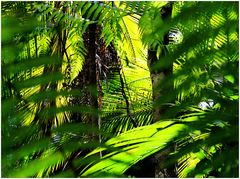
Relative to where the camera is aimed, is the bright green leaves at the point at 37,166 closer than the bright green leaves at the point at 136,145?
Yes

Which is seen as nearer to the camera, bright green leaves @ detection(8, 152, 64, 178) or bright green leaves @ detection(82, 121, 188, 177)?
bright green leaves @ detection(8, 152, 64, 178)

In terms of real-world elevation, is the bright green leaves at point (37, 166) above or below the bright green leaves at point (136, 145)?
above

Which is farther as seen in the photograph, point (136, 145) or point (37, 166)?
point (136, 145)

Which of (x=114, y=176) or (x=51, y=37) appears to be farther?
(x=51, y=37)

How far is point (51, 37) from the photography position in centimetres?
339

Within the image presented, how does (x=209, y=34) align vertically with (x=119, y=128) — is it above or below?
above

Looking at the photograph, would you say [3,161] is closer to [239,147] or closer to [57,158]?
[57,158]

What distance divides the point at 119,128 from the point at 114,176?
179 inches

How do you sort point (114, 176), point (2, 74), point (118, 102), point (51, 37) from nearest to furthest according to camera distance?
point (2, 74), point (114, 176), point (51, 37), point (118, 102)

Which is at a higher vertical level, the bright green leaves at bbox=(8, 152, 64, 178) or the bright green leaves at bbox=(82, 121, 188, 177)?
the bright green leaves at bbox=(8, 152, 64, 178)

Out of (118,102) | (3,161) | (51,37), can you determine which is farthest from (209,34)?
(118,102)

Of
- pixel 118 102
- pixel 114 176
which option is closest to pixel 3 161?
pixel 114 176

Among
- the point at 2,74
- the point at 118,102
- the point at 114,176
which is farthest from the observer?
the point at 118,102

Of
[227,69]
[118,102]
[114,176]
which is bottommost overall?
[118,102]
